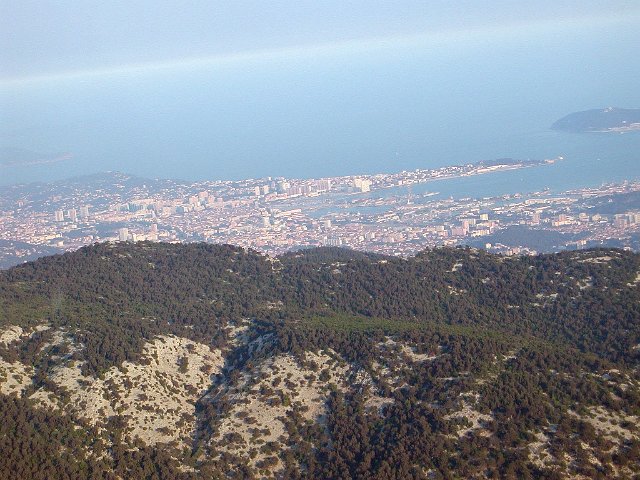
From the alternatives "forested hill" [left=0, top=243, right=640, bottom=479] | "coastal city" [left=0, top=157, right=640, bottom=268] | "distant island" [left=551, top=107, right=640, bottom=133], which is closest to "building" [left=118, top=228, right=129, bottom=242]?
"coastal city" [left=0, top=157, right=640, bottom=268]

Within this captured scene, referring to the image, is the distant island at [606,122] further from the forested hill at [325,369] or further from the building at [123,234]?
the forested hill at [325,369]

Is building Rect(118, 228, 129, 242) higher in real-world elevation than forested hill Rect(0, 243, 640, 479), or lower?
lower

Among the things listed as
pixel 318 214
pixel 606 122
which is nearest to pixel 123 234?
pixel 318 214

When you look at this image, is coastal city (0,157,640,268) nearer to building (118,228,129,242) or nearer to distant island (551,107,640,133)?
building (118,228,129,242)

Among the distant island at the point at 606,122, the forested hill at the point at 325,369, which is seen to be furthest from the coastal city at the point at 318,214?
the forested hill at the point at 325,369

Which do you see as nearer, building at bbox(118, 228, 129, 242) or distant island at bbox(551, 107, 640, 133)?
building at bbox(118, 228, 129, 242)
